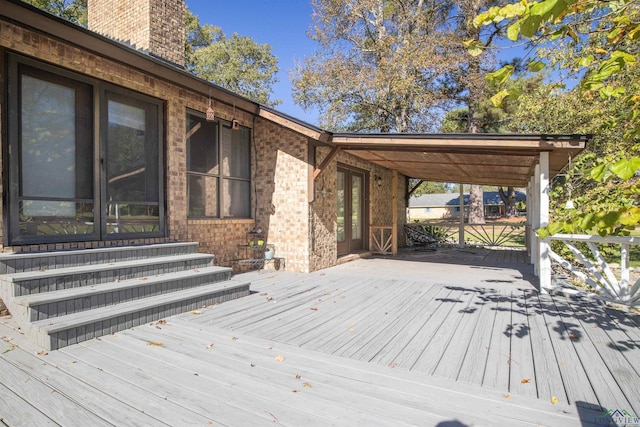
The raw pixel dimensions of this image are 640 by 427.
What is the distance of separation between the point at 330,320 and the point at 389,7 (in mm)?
15938

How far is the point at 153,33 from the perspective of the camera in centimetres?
698

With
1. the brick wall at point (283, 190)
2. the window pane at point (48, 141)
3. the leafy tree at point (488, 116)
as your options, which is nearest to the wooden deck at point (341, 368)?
the window pane at point (48, 141)

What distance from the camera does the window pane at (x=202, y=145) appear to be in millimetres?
6289

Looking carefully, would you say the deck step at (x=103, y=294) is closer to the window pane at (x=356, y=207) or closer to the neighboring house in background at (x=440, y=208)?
the window pane at (x=356, y=207)

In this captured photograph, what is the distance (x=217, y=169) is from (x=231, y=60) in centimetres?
1704

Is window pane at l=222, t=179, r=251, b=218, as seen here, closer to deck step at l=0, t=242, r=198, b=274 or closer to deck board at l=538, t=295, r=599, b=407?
deck step at l=0, t=242, r=198, b=274

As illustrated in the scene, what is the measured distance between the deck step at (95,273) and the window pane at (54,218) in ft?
2.21

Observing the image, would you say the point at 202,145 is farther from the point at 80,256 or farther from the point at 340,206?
the point at 340,206

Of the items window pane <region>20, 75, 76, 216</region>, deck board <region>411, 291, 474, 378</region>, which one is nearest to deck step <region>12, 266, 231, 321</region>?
window pane <region>20, 75, 76, 216</region>

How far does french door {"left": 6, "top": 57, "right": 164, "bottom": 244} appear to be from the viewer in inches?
161

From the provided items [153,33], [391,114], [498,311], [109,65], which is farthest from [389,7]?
[498,311]

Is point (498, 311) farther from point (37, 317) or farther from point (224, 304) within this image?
point (37, 317)

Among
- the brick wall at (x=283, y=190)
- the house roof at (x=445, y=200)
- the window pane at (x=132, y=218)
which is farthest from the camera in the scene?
the house roof at (x=445, y=200)

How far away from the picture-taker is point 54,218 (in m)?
4.39
